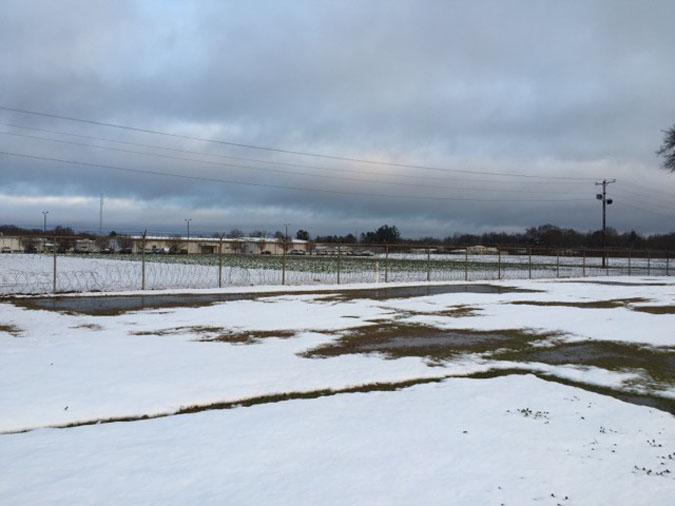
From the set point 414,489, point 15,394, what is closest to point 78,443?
point 15,394

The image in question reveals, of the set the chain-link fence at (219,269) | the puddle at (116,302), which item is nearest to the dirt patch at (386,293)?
the chain-link fence at (219,269)

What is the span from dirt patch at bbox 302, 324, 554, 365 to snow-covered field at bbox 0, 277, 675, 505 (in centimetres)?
6

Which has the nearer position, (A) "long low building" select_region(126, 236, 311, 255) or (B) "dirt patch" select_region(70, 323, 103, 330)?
(B) "dirt patch" select_region(70, 323, 103, 330)

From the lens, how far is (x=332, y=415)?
5.45 meters

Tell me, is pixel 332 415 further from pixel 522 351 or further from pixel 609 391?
pixel 522 351

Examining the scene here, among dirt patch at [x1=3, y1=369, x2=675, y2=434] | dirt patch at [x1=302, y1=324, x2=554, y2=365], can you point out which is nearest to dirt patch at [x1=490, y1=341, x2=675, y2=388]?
dirt patch at [x1=302, y1=324, x2=554, y2=365]

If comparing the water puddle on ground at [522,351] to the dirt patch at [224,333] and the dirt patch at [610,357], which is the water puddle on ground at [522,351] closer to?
the dirt patch at [610,357]

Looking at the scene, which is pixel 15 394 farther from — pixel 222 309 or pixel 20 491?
pixel 222 309

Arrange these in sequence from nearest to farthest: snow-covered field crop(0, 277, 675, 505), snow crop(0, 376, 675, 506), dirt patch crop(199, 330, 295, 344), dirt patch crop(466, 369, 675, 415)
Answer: snow crop(0, 376, 675, 506) < snow-covered field crop(0, 277, 675, 505) < dirt patch crop(466, 369, 675, 415) < dirt patch crop(199, 330, 295, 344)

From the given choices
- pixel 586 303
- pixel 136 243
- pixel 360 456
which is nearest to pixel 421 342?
pixel 360 456

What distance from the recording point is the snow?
3.67 meters

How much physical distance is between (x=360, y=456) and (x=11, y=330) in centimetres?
962

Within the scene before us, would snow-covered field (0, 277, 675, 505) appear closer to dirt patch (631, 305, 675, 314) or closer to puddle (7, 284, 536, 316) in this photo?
puddle (7, 284, 536, 316)

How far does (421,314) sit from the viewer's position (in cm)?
1435
